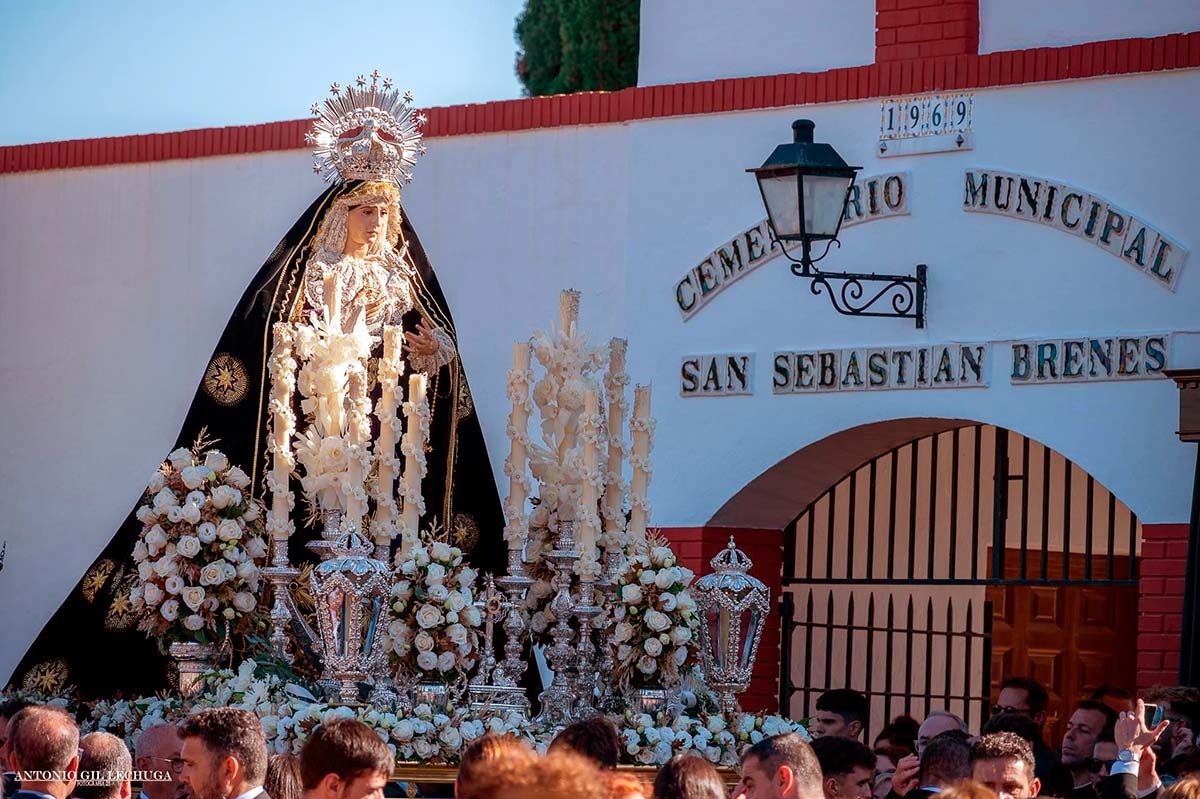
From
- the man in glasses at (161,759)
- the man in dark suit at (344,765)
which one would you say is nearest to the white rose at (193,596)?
the man in glasses at (161,759)

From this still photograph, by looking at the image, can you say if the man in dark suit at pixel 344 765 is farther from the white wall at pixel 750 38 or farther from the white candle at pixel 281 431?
the white wall at pixel 750 38

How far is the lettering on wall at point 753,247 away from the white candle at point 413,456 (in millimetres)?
3071

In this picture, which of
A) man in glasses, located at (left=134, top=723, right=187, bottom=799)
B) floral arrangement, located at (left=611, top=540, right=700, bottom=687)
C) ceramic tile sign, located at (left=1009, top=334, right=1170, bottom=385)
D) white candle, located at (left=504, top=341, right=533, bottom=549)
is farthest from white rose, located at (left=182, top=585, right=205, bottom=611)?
ceramic tile sign, located at (left=1009, top=334, right=1170, bottom=385)

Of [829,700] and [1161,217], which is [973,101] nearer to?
[1161,217]

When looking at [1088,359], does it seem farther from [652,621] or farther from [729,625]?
[652,621]

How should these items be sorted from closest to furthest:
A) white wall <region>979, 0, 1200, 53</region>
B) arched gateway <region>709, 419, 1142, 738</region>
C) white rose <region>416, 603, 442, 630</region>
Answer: white rose <region>416, 603, 442, 630</region>, white wall <region>979, 0, 1200, 53</region>, arched gateway <region>709, 419, 1142, 738</region>

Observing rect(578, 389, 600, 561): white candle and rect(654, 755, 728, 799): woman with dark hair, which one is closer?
rect(654, 755, 728, 799): woman with dark hair

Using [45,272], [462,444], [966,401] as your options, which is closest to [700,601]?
[462,444]

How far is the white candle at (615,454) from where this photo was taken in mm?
8883

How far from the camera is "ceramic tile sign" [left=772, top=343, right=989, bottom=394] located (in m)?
11.0

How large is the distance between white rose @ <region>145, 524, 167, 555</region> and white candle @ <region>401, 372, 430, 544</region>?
0.85 metres

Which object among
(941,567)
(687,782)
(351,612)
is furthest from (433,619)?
(941,567)

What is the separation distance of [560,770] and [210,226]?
10.00 m

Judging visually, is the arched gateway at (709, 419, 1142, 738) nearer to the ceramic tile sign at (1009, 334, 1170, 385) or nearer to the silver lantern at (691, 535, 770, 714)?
the ceramic tile sign at (1009, 334, 1170, 385)
